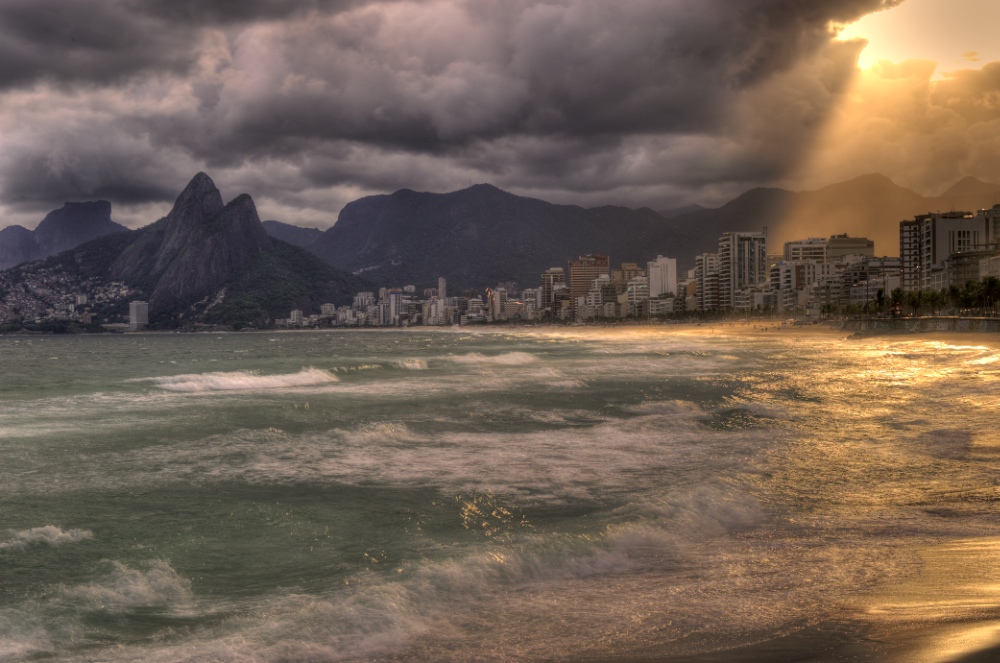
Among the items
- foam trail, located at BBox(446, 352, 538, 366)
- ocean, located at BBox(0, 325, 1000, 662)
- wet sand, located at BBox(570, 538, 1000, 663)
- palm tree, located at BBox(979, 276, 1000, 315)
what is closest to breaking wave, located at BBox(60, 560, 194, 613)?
ocean, located at BBox(0, 325, 1000, 662)

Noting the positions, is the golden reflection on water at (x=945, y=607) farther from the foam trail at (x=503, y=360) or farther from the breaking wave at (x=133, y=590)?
the foam trail at (x=503, y=360)

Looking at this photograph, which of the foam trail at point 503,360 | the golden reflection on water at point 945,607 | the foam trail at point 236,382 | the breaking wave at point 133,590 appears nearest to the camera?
the golden reflection on water at point 945,607

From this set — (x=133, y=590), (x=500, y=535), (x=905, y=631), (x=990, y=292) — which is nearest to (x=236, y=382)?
(x=133, y=590)

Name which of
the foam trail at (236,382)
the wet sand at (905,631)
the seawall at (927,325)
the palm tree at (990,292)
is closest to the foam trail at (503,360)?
the foam trail at (236,382)

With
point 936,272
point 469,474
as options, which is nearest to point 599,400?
point 469,474

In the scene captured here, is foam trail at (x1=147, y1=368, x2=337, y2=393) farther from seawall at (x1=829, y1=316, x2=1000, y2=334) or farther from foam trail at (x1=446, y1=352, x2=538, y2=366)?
seawall at (x1=829, y1=316, x2=1000, y2=334)

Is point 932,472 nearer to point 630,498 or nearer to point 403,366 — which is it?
point 630,498
